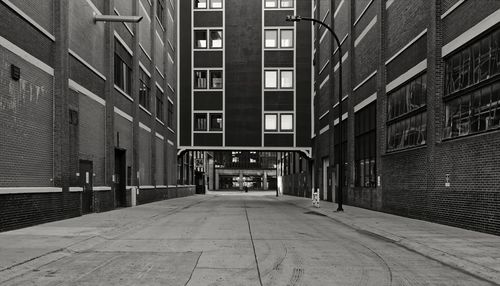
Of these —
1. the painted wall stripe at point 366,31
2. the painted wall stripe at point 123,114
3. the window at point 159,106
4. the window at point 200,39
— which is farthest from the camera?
the window at point 200,39

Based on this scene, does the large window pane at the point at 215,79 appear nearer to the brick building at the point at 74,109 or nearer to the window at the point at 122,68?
the brick building at the point at 74,109

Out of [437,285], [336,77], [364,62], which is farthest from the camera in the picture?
[336,77]

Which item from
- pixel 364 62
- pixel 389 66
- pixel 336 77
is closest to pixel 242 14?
pixel 336 77

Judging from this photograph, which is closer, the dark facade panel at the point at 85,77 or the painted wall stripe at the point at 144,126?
the dark facade panel at the point at 85,77

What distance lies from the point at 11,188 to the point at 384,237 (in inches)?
423

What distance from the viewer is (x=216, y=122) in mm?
46875

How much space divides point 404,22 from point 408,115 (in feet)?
13.5

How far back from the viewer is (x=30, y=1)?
56.4 ft

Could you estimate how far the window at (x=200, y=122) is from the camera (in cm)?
4689

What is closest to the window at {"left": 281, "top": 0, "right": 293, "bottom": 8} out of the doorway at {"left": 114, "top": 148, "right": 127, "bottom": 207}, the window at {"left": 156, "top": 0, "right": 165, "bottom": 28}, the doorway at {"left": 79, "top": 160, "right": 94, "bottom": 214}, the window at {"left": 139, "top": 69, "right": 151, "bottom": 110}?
the window at {"left": 156, "top": 0, "right": 165, "bottom": 28}

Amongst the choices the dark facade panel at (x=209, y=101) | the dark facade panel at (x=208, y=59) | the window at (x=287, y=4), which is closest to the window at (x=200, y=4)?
the dark facade panel at (x=208, y=59)

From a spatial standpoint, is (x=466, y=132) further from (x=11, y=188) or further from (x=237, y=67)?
(x=237, y=67)

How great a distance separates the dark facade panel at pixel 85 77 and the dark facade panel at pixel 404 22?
13.8 m

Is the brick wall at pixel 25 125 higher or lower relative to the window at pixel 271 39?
lower
